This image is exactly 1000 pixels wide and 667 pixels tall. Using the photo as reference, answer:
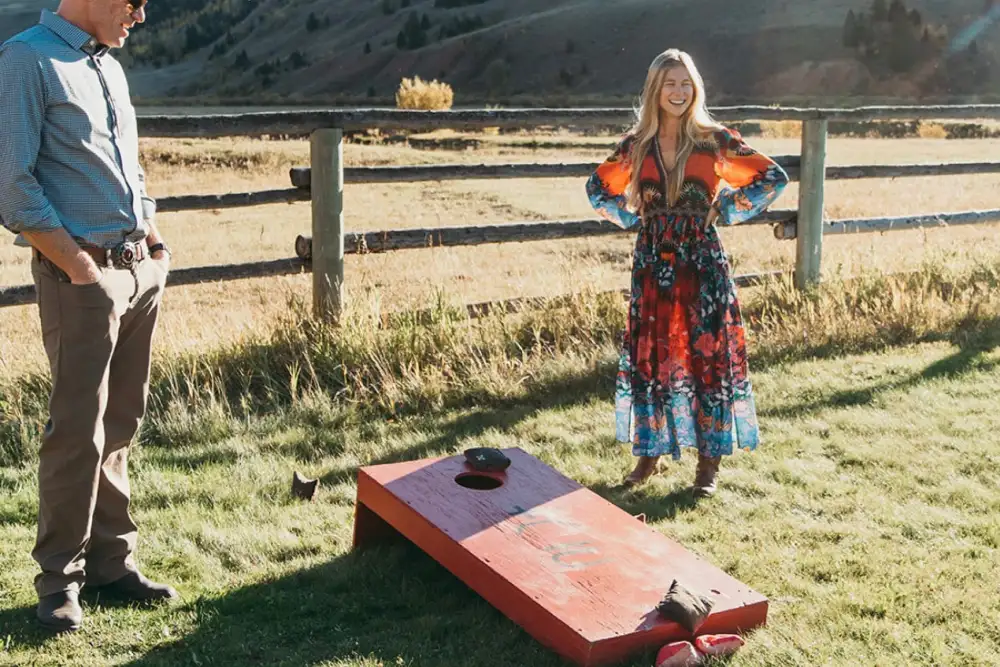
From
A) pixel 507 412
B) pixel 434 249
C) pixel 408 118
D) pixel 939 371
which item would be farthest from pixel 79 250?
pixel 434 249

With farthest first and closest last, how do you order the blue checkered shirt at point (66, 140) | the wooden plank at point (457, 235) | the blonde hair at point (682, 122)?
1. the wooden plank at point (457, 235)
2. the blonde hair at point (682, 122)
3. the blue checkered shirt at point (66, 140)

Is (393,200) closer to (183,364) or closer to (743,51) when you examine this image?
(183,364)

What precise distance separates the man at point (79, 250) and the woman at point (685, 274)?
2.05 metres

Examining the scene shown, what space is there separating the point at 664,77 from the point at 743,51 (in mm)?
64098

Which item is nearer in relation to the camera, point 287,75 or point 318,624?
point 318,624

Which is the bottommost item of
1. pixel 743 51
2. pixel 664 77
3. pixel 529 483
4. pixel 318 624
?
pixel 318 624

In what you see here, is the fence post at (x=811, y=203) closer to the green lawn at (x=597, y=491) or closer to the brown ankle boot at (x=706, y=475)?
the green lawn at (x=597, y=491)

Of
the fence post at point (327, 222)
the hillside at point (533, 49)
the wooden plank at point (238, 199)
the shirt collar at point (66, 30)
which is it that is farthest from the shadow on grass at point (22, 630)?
the hillside at point (533, 49)

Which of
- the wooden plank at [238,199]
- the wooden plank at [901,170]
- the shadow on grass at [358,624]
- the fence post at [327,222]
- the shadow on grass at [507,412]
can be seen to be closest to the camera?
the shadow on grass at [358,624]

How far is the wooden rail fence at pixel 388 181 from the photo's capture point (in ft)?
20.8

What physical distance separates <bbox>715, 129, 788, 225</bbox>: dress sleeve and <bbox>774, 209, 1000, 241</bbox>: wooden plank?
3.31m

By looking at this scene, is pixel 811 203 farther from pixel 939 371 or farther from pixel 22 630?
pixel 22 630

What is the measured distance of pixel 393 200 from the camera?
1655 centimetres

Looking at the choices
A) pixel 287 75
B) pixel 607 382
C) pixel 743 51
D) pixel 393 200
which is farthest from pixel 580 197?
pixel 287 75
